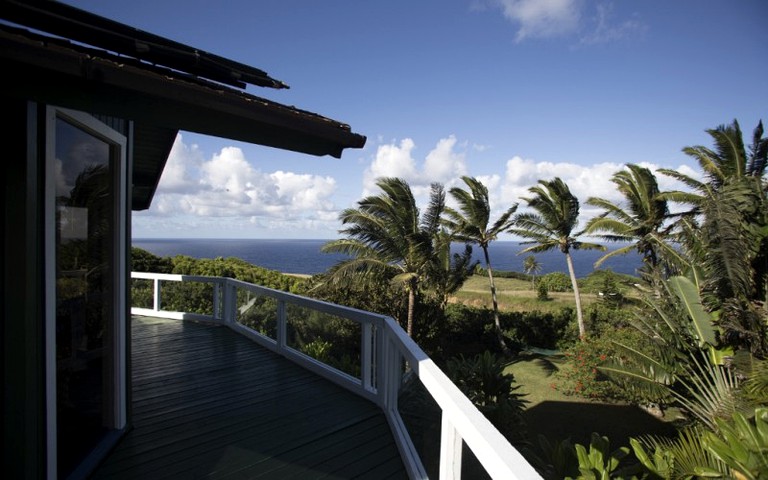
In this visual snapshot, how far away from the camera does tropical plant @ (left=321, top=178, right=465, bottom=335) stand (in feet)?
53.9

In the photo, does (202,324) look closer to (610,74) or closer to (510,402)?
(510,402)

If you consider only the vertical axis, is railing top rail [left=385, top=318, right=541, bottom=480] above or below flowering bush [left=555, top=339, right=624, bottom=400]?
above

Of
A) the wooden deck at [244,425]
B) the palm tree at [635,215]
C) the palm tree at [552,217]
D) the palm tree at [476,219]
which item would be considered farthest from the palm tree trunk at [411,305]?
the wooden deck at [244,425]

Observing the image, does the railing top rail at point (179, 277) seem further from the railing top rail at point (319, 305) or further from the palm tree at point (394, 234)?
the palm tree at point (394, 234)

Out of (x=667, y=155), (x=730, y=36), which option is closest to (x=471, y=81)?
(x=667, y=155)

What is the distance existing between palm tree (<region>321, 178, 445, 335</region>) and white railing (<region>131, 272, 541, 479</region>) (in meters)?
8.42

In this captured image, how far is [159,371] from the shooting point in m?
5.22

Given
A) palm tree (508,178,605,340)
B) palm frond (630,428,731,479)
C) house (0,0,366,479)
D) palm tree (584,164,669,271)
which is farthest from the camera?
palm tree (508,178,605,340)

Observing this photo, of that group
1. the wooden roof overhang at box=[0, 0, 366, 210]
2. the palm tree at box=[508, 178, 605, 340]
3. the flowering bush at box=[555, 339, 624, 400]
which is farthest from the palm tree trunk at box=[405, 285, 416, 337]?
the wooden roof overhang at box=[0, 0, 366, 210]

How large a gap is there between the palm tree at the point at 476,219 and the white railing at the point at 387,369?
1463 cm

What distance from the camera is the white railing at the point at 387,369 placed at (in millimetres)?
1468

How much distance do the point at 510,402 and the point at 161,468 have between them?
551 cm

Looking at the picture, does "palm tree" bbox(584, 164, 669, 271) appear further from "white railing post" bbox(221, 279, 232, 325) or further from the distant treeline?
"white railing post" bbox(221, 279, 232, 325)

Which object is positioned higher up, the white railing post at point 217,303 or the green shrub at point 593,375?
the white railing post at point 217,303
